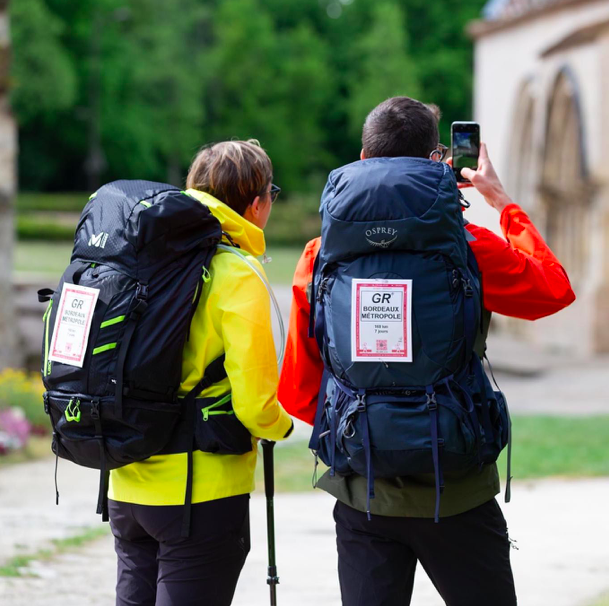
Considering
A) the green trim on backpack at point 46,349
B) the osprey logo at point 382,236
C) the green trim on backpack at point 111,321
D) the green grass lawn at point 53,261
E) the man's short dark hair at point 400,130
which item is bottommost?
the green trim on backpack at point 46,349

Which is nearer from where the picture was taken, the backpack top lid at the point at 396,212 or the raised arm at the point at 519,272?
the backpack top lid at the point at 396,212

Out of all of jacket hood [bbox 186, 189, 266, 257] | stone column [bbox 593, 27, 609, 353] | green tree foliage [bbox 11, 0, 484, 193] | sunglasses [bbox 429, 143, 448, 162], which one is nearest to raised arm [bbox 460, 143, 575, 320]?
sunglasses [bbox 429, 143, 448, 162]

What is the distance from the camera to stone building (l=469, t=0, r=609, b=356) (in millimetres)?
18891

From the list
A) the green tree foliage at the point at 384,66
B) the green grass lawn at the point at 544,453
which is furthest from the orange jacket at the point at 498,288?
the green tree foliage at the point at 384,66

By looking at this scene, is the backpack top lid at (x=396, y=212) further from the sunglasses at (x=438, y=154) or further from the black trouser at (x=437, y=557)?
the black trouser at (x=437, y=557)

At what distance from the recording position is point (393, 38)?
5616 cm

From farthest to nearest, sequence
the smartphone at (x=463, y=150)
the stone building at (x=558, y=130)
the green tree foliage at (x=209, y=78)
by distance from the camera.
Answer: the green tree foliage at (x=209, y=78) < the stone building at (x=558, y=130) < the smartphone at (x=463, y=150)

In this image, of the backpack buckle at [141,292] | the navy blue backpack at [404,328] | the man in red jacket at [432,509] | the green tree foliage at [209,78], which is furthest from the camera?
the green tree foliage at [209,78]

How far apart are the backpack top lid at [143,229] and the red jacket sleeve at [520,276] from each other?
30.0 inches

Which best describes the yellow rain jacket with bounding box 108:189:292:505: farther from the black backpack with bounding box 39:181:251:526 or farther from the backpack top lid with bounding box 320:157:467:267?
the backpack top lid with bounding box 320:157:467:267

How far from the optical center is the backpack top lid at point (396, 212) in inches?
109

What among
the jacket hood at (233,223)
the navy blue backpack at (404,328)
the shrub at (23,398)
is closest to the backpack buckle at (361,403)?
the navy blue backpack at (404,328)

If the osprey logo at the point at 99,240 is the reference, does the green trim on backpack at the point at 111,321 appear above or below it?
below

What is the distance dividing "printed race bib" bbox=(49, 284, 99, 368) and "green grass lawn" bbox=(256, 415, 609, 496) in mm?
5493
